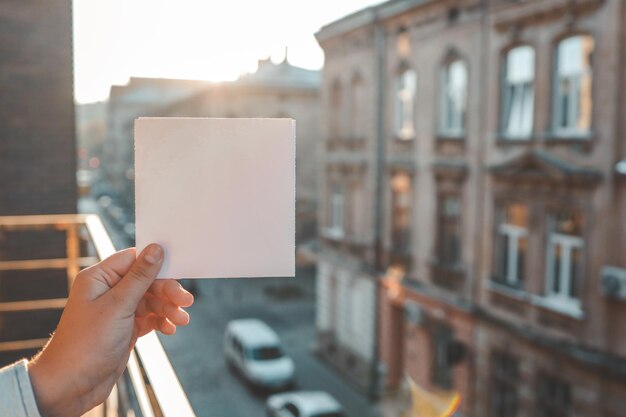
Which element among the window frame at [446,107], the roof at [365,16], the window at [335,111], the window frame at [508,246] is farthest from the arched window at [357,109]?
the window frame at [508,246]

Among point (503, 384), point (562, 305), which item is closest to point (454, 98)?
point (562, 305)

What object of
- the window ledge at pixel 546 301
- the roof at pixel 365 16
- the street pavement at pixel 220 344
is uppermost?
the roof at pixel 365 16

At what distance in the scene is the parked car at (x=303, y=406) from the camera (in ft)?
39.9

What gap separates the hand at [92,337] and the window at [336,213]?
1636 cm

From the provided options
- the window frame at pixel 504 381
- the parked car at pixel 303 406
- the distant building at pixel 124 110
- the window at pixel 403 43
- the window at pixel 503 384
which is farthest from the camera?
the distant building at pixel 124 110

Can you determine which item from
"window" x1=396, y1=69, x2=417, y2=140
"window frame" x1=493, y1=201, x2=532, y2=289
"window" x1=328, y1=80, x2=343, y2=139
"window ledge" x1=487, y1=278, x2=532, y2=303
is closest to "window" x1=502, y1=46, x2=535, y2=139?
"window frame" x1=493, y1=201, x2=532, y2=289

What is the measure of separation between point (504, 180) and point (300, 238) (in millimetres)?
19559

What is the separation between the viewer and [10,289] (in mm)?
5309

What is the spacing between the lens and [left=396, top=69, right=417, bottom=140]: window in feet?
47.8

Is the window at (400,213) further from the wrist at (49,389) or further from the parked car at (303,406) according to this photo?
the wrist at (49,389)

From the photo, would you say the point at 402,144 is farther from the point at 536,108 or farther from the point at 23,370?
the point at 23,370

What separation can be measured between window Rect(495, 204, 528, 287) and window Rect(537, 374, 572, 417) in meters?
1.78

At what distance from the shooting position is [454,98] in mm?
13102

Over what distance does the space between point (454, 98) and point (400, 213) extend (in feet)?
11.1
